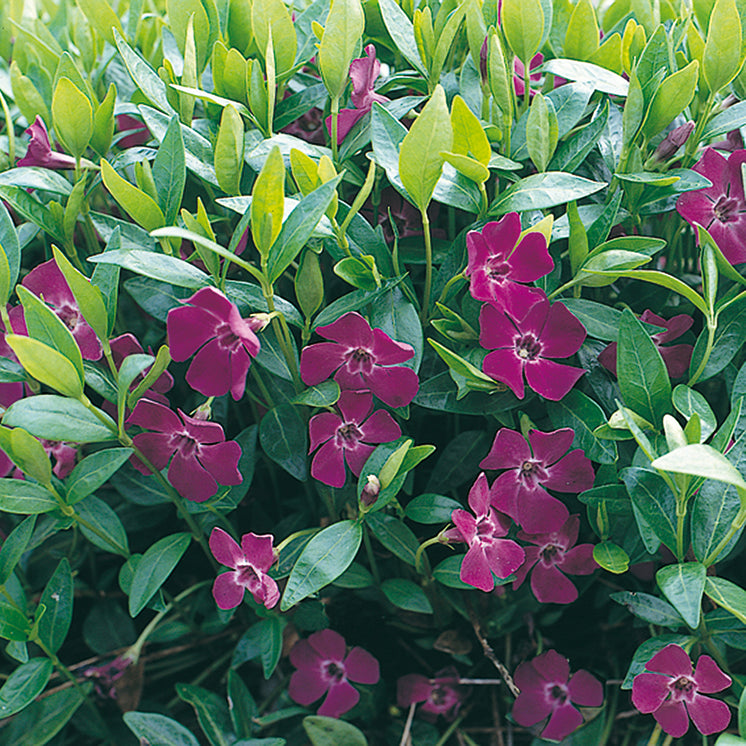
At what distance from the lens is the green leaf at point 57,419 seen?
1.97 feet

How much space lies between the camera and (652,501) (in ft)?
2.16

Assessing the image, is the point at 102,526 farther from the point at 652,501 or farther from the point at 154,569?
the point at 652,501

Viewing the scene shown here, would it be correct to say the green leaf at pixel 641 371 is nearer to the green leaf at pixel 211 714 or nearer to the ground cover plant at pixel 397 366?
the ground cover plant at pixel 397 366

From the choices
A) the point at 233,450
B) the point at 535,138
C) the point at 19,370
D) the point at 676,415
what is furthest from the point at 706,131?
the point at 19,370

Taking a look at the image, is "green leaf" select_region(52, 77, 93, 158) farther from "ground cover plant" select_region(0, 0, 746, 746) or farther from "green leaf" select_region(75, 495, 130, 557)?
"green leaf" select_region(75, 495, 130, 557)

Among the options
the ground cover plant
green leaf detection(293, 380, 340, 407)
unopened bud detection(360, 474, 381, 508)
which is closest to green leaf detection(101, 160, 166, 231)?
the ground cover plant

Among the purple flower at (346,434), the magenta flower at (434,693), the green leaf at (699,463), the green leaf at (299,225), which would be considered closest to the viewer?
the green leaf at (699,463)

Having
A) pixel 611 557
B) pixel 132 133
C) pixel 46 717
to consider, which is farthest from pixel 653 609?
pixel 132 133

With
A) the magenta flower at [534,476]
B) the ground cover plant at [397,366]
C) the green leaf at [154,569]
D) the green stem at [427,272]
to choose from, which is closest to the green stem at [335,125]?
the ground cover plant at [397,366]

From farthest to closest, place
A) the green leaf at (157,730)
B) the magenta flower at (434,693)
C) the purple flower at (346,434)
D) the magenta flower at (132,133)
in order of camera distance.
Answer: the magenta flower at (132,133) → the magenta flower at (434,693) → the green leaf at (157,730) → the purple flower at (346,434)

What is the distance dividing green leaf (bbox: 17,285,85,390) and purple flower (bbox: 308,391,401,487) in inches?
8.8

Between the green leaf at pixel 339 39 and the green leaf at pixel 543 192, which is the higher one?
the green leaf at pixel 339 39

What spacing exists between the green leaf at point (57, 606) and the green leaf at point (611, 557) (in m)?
0.59

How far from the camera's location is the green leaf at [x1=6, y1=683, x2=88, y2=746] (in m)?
0.86
